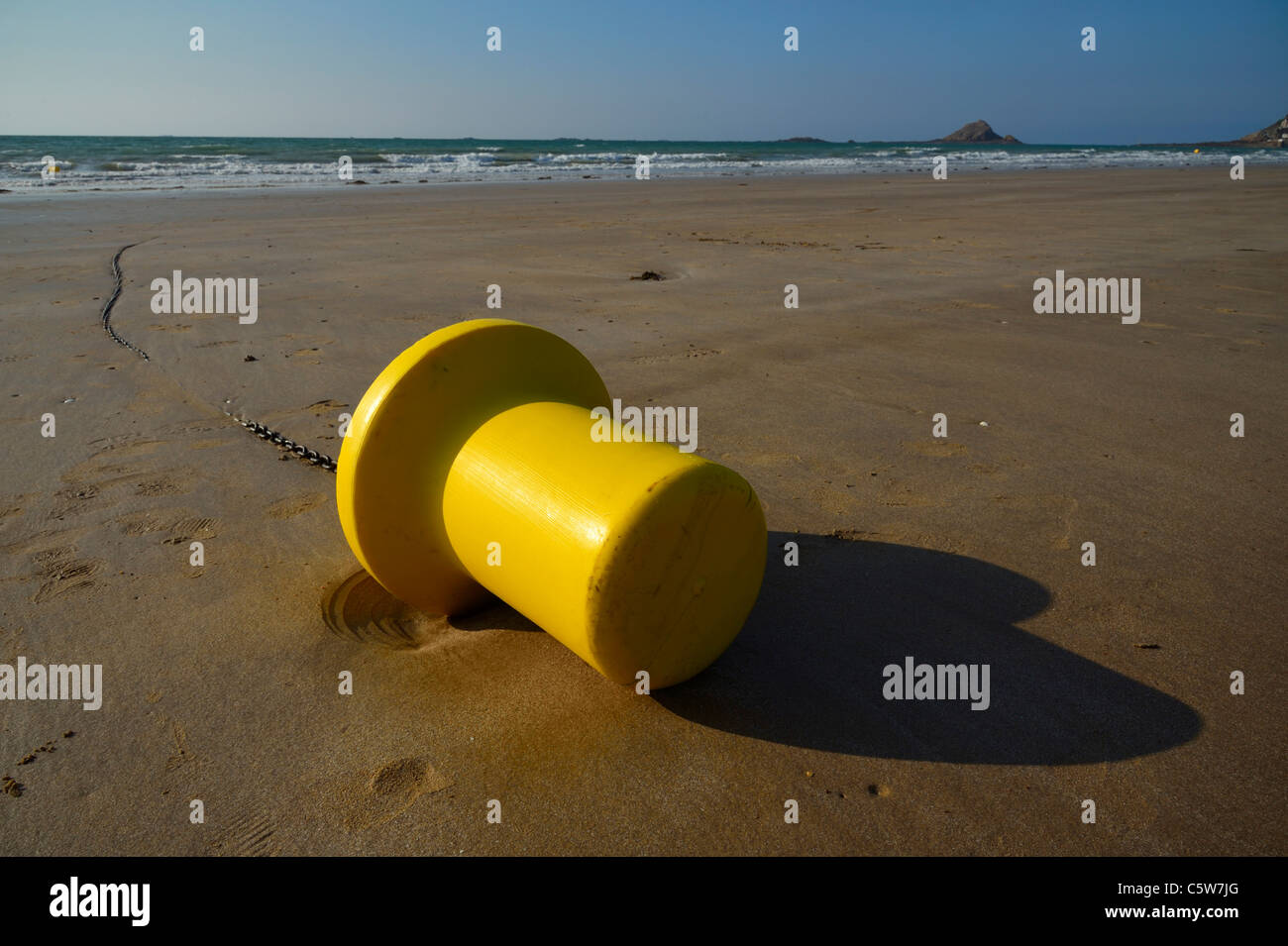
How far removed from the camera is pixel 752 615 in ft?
8.88

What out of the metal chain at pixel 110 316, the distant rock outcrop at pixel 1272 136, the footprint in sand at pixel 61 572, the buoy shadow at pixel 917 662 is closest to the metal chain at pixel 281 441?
the metal chain at pixel 110 316

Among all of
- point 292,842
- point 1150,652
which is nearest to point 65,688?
point 292,842

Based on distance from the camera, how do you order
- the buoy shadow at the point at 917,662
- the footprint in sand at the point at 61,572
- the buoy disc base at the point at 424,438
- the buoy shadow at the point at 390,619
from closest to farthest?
the buoy shadow at the point at 917,662
the buoy disc base at the point at 424,438
the buoy shadow at the point at 390,619
the footprint in sand at the point at 61,572

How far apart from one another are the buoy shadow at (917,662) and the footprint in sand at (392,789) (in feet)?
2.09

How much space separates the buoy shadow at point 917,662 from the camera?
216 cm

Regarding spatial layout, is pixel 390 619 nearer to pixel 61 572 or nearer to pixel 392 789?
pixel 392 789

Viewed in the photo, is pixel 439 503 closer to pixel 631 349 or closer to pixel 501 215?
pixel 631 349

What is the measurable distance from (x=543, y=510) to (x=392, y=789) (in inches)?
30.0

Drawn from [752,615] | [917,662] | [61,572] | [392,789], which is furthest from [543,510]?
[61,572]

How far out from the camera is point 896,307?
23.0 ft

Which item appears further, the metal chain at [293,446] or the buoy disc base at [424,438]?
the metal chain at [293,446]

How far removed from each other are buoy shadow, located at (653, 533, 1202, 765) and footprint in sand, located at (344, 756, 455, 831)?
0.64 metres

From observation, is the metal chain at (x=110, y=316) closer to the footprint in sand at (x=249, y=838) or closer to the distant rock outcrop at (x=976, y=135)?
the footprint in sand at (x=249, y=838)
